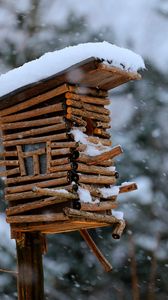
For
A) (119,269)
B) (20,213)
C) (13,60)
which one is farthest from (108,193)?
(119,269)

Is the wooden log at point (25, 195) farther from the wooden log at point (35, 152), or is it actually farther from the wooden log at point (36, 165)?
the wooden log at point (35, 152)

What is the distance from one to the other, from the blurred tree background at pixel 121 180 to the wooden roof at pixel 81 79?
5.42 metres

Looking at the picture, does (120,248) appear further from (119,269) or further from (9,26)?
(9,26)

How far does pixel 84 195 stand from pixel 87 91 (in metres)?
0.89

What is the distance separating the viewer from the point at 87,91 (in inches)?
227

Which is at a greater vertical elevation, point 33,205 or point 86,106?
point 86,106

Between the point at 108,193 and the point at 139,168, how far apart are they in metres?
6.29

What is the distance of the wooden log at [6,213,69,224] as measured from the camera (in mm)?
5242

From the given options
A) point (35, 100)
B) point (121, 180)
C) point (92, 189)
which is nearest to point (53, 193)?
point (92, 189)

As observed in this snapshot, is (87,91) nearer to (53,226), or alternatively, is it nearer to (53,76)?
(53,76)

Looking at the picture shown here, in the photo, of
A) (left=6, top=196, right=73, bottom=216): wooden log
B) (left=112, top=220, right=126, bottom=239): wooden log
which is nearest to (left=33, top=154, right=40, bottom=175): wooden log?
(left=6, top=196, right=73, bottom=216): wooden log

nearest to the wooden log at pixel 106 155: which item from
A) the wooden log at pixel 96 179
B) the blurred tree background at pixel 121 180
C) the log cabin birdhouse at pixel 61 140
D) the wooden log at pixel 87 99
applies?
the log cabin birdhouse at pixel 61 140

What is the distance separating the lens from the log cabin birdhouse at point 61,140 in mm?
5367

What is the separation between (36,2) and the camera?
1166 centimetres
